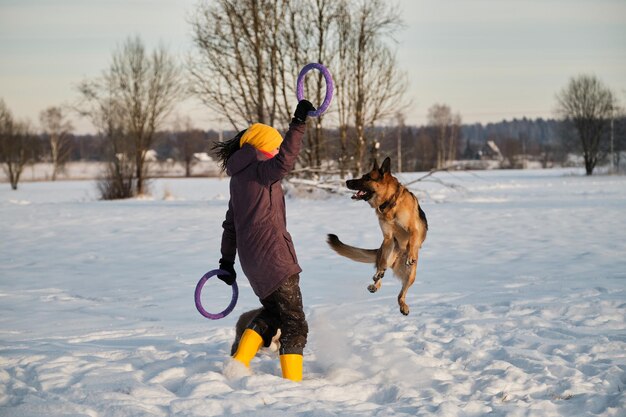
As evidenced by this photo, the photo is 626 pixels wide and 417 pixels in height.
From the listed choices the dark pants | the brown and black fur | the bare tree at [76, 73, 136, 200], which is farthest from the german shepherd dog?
the bare tree at [76, 73, 136, 200]

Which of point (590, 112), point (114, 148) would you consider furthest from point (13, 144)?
point (590, 112)

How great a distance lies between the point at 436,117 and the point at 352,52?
185 feet

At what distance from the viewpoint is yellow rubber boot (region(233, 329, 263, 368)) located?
400 centimetres

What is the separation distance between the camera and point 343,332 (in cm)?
542

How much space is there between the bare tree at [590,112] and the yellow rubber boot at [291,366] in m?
42.7

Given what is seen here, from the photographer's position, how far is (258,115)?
20438 millimetres

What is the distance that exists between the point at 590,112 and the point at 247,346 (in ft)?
144

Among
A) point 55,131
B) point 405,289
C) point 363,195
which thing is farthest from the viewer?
point 55,131

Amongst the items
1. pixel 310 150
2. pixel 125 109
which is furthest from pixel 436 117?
pixel 310 150

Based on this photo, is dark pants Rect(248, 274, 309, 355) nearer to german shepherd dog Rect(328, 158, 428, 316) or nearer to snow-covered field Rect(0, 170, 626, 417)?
snow-covered field Rect(0, 170, 626, 417)

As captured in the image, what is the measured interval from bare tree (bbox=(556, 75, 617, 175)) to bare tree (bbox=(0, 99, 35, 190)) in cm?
3822

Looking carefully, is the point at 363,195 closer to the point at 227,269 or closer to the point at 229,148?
the point at 229,148

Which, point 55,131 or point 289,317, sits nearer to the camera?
point 289,317

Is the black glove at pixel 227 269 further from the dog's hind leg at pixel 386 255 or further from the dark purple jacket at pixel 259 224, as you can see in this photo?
the dog's hind leg at pixel 386 255
